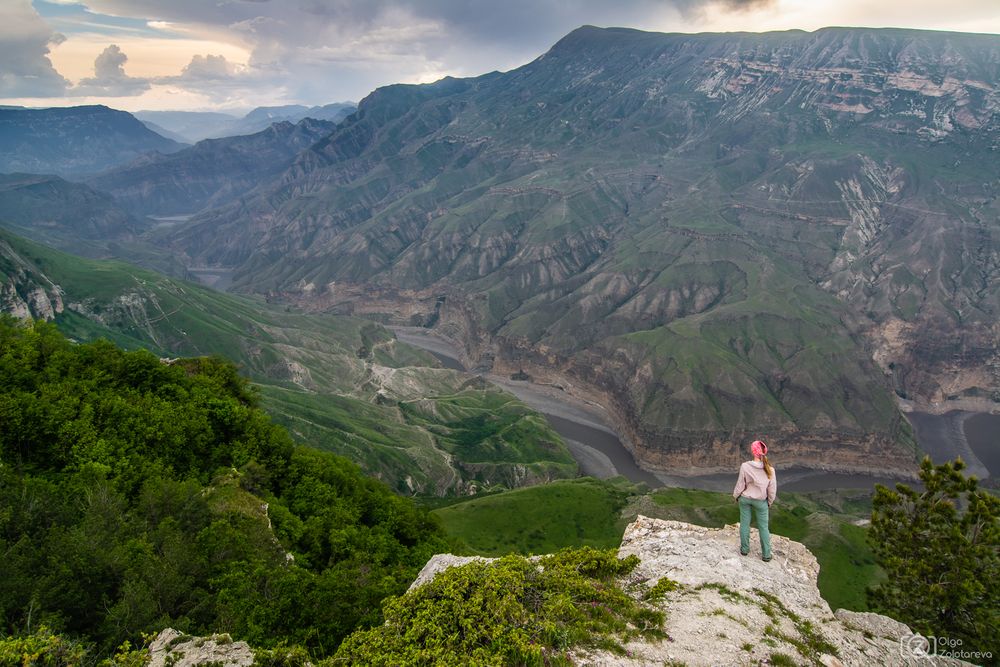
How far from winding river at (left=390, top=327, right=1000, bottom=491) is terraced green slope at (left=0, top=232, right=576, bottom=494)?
633 inches

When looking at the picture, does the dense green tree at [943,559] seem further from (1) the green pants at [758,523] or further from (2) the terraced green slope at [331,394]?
(2) the terraced green slope at [331,394]

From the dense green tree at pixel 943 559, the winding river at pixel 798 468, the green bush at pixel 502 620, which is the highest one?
the green bush at pixel 502 620

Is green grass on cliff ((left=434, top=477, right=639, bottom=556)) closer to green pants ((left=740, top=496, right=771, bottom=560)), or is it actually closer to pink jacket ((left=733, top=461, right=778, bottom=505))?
green pants ((left=740, top=496, right=771, bottom=560))

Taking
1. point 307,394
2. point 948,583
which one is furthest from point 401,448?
point 948,583

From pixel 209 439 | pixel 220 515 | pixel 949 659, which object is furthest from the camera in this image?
pixel 209 439

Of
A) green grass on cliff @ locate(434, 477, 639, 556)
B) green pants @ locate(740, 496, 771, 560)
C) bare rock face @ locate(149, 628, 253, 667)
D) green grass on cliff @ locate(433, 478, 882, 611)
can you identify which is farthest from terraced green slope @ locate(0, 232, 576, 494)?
green pants @ locate(740, 496, 771, 560)

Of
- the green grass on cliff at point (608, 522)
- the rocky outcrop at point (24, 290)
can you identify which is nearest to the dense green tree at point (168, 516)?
the green grass on cliff at point (608, 522)

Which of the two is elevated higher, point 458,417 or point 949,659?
point 949,659

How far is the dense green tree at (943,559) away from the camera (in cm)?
2677

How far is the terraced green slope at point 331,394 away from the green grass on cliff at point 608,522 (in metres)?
32.9

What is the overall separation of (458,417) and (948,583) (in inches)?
5896

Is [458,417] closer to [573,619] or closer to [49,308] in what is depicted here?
[49,308]

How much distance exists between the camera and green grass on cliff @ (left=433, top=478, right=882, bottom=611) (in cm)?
8412

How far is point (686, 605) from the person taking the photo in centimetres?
2073
